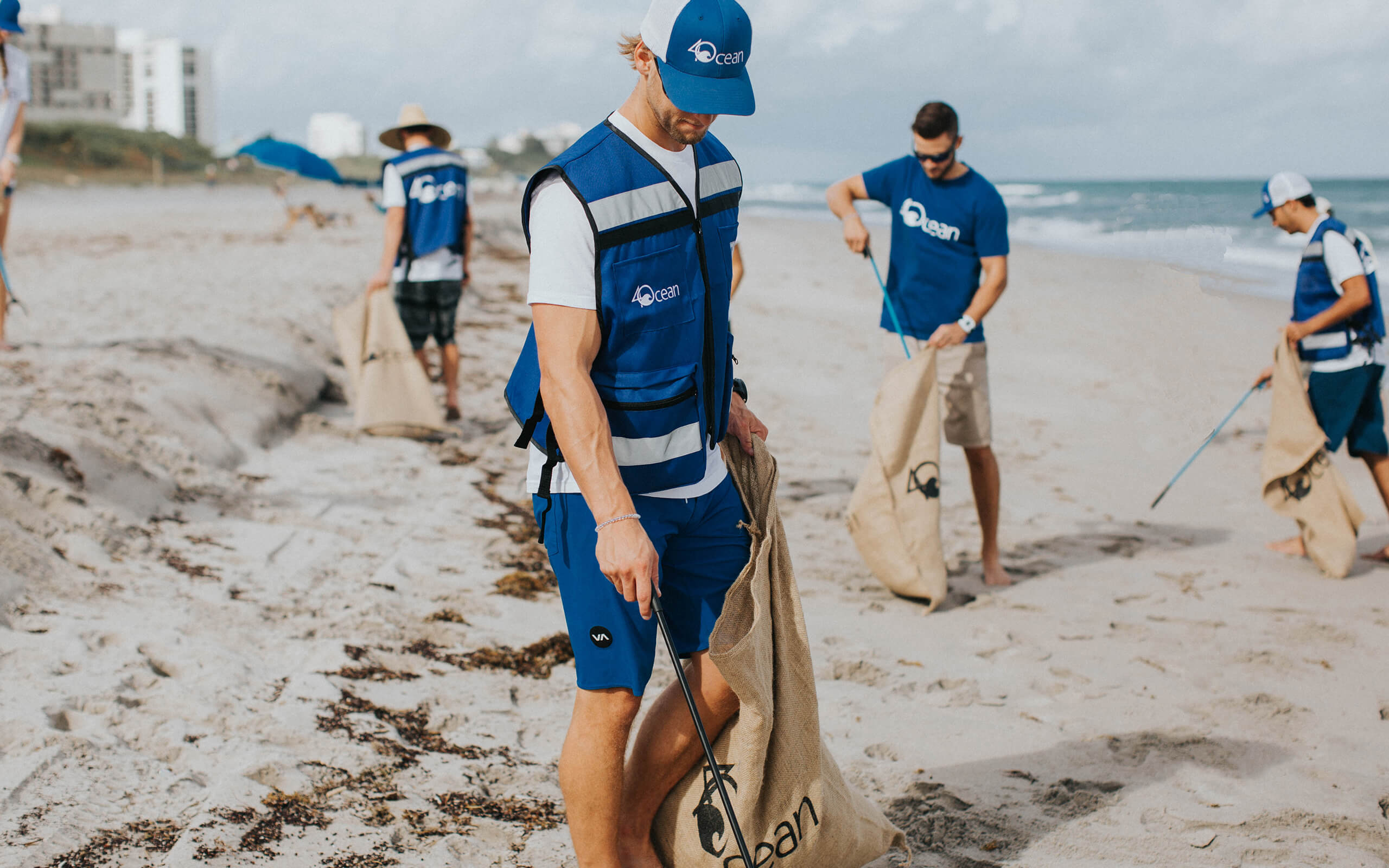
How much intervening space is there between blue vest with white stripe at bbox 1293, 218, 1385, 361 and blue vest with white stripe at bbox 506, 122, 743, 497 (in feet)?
11.6

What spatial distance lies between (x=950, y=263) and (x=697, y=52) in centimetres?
259

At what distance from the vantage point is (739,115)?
176 centimetres

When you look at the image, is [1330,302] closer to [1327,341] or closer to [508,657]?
[1327,341]

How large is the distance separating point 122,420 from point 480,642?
2440 millimetres

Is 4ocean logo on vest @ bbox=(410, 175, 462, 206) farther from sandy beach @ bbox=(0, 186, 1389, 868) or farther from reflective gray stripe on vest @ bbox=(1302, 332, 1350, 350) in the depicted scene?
reflective gray stripe on vest @ bbox=(1302, 332, 1350, 350)

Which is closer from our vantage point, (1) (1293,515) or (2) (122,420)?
(1) (1293,515)

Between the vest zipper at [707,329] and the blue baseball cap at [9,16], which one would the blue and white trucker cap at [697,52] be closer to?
the vest zipper at [707,329]

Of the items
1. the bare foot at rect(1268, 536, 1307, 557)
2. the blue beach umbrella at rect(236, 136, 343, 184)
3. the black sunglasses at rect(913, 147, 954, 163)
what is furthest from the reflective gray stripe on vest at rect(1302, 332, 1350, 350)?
the blue beach umbrella at rect(236, 136, 343, 184)

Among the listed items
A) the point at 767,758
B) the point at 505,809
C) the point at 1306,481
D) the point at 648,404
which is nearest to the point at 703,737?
the point at 767,758

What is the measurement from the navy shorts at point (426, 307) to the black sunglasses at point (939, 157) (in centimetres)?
286

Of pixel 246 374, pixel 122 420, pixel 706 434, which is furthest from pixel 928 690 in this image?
pixel 246 374

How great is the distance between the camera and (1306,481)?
444 centimetres

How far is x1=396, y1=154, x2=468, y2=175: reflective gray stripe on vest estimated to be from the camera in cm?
562

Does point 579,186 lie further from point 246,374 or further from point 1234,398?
point 1234,398
